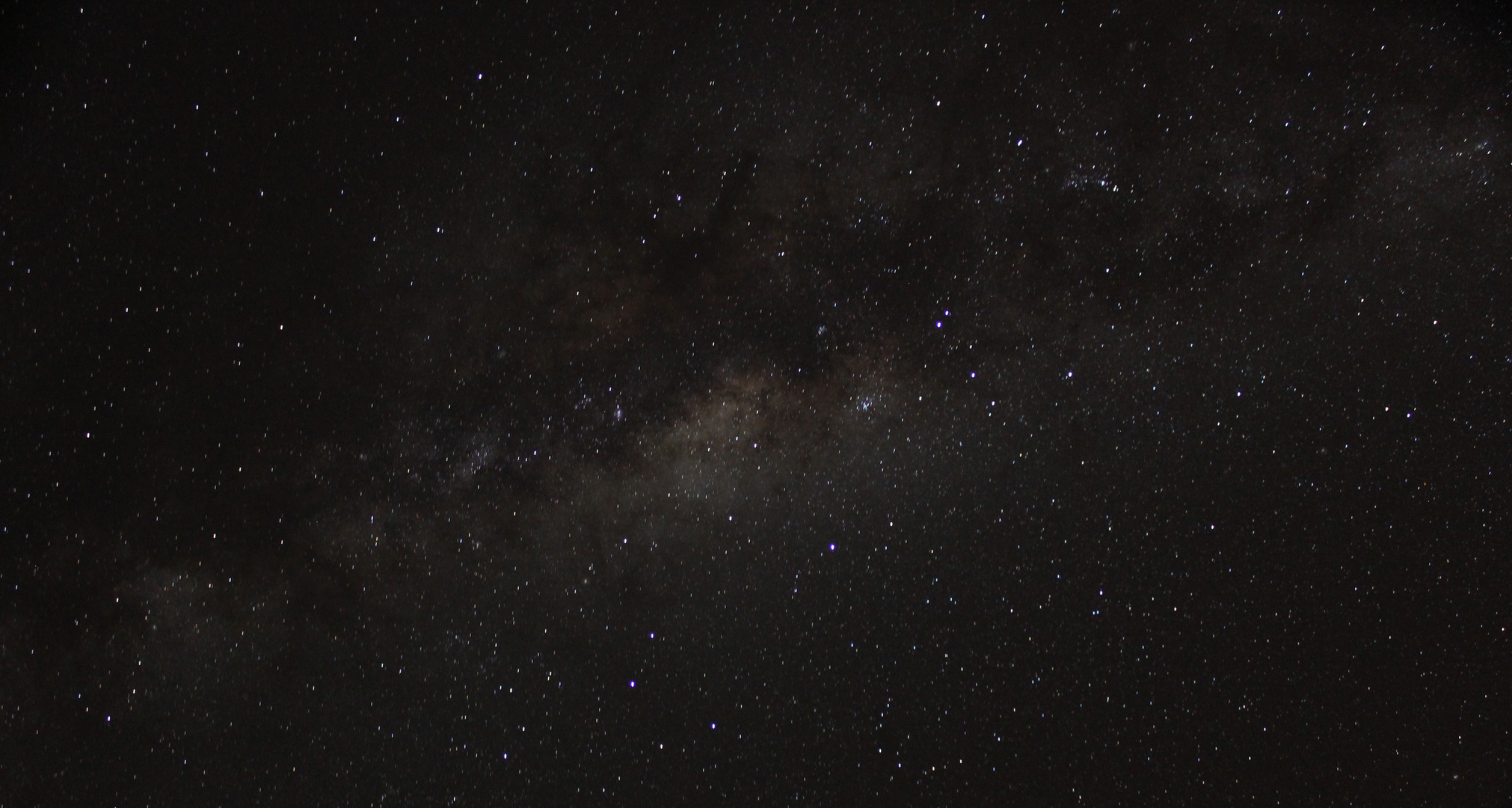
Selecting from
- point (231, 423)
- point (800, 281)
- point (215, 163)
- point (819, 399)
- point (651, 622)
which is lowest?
point (651, 622)

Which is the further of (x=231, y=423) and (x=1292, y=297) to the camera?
(x=1292, y=297)

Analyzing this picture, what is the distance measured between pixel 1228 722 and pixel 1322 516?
2.66 ft

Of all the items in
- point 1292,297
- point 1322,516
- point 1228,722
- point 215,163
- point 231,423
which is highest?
point 215,163

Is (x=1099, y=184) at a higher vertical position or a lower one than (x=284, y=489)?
lower

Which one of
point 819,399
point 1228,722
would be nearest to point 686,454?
point 819,399

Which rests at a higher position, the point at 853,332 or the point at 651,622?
the point at 853,332

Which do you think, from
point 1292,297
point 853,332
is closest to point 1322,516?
point 1292,297

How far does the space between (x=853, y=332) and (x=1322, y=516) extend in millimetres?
1817

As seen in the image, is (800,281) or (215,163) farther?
(800,281)

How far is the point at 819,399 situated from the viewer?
2969 millimetres

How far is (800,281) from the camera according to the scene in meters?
2.98

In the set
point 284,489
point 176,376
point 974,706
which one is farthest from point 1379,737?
point 176,376

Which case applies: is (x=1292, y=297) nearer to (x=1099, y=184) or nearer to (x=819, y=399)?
(x=1099, y=184)

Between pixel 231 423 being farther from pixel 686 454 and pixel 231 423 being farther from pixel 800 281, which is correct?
pixel 800 281
